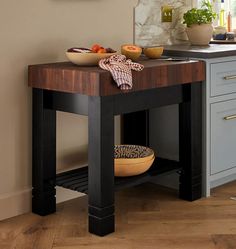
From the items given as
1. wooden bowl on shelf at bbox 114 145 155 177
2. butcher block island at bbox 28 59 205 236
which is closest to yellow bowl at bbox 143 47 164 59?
butcher block island at bbox 28 59 205 236

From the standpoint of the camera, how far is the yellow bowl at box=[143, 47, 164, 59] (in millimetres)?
3402

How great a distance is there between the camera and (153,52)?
3406mm

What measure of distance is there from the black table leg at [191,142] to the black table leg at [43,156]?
29.0 inches

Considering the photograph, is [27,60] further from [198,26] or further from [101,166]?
[198,26]

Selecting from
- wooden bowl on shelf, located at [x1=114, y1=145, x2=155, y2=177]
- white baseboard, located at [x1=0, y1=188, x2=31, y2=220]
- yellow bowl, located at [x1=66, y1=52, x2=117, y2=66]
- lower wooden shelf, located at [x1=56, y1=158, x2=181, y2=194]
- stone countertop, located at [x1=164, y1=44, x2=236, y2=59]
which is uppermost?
stone countertop, located at [x1=164, y1=44, x2=236, y2=59]

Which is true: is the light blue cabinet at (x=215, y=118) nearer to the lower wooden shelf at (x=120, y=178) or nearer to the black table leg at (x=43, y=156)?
the lower wooden shelf at (x=120, y=178)

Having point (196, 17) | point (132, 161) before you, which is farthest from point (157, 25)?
point (132, 161)

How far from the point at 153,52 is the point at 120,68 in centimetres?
63

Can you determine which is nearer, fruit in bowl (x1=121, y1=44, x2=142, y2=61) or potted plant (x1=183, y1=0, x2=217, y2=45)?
fruit in bowl (x1=121, y1=44, x2=142, y2=61)

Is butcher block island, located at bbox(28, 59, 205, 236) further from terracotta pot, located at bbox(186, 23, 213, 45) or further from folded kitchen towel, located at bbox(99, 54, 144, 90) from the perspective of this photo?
terracotta pot, located at bbox(186, 23, 213, 45)

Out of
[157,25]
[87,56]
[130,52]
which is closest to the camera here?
[87,56]

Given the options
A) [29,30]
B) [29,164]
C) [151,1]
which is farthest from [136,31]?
[29,164]

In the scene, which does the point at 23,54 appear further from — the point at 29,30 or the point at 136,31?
the point at 136,31

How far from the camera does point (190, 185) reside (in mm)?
3428
